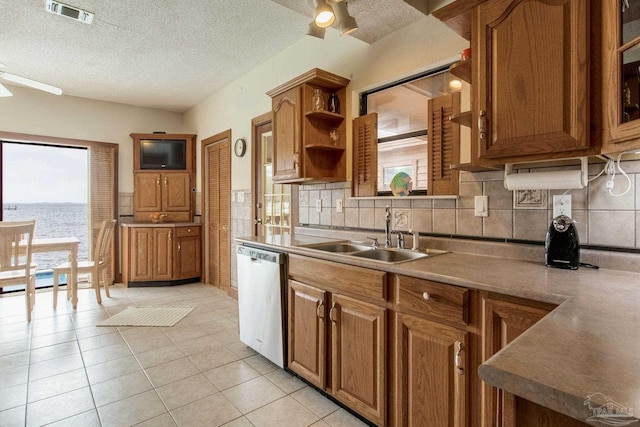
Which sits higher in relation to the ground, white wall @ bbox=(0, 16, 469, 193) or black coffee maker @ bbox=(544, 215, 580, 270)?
white wall @ bbox=(0, 16, 469, 193)

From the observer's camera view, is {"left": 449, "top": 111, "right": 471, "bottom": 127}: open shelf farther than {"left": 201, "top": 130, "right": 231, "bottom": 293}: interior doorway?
No

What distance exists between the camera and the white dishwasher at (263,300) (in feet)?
7.50

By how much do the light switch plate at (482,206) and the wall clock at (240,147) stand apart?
2848 mm

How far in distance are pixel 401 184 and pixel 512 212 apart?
71 centimetres

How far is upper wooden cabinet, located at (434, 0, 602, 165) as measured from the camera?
1237mm

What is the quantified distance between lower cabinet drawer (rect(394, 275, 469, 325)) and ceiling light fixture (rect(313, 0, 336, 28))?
4.89ft

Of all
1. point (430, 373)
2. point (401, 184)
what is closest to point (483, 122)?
point (401, 184)

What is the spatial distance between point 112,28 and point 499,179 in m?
3.27

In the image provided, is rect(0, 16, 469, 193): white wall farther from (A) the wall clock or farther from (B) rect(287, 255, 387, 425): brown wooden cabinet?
(B) rect(287, 255, 387, 425): brown wooden cabinet

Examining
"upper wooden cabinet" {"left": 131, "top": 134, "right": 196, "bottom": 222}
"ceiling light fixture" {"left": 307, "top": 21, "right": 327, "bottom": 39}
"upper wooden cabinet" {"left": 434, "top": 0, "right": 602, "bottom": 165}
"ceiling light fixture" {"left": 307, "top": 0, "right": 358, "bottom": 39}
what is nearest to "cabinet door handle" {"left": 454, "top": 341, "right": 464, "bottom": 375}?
"upper wooden cabinet" {"left": 434, "top": 0, "right": 602, "bottom": 165}

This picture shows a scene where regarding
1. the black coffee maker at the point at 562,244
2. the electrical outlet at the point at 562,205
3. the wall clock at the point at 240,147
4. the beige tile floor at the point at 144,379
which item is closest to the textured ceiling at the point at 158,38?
the wall clock at the point at 240,147

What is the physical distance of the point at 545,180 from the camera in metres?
1.50

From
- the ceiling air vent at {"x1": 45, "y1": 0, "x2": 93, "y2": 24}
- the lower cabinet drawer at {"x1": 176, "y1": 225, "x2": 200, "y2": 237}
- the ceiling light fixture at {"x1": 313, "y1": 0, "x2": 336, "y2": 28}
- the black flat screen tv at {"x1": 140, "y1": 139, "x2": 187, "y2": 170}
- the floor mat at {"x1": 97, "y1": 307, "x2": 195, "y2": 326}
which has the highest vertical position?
the ceiling air vent at {"x1": 45, "y1": 0, "x2": 93, "y2": 24}

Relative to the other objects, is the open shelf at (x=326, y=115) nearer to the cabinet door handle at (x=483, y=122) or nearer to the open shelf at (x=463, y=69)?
the open shelf at (x=463, y=69)
